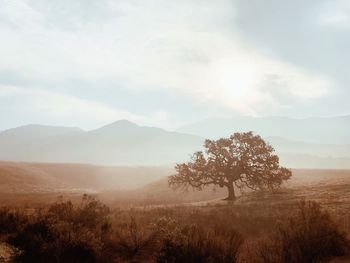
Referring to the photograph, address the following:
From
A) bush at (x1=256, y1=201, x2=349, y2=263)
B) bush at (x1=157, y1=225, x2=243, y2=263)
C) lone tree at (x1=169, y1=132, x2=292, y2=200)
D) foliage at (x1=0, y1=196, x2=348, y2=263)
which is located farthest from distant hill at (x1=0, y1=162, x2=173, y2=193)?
bush at (x1=256, y1=201, x2=349, y2=263)

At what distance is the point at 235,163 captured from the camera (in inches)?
1554

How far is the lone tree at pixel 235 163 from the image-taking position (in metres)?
38.5

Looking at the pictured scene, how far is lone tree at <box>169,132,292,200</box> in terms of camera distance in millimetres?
38531

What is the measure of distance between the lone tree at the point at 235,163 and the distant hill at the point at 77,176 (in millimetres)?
45944

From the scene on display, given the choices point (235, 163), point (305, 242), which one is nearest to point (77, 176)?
point (235, 163)

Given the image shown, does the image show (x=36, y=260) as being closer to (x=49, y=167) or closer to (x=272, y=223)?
(x=272, y=223)

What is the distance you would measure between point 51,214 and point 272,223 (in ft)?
32.8

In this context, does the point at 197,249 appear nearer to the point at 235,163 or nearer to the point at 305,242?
the point at 305,242

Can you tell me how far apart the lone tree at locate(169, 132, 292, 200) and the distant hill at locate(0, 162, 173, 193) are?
45944 millimetres

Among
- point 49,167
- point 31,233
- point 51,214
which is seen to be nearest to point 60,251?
point 31,233

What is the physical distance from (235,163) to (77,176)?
81666mm

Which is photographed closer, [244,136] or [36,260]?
[36,260]

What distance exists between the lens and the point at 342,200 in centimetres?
2852

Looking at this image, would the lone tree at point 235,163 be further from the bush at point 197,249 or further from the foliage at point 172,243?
the bush at point 197,249
